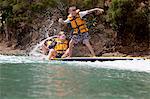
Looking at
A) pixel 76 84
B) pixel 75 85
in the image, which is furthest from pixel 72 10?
pixel 75 85

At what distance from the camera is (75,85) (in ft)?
29.0

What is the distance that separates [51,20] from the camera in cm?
2278

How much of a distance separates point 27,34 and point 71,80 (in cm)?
1404

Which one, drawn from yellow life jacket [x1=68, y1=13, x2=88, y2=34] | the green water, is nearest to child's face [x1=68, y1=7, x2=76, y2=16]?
yellow life jacket [x1=68, y1=13, x2=88, y2=34]

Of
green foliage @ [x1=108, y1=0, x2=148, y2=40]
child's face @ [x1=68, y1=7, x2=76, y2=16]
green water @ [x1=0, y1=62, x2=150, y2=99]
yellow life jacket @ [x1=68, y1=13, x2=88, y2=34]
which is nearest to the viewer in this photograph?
green water @ [x1=0, y1=62, x2=150, y2=99]

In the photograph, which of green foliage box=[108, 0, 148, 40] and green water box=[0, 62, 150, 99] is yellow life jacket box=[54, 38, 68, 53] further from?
green water box=[0, 62, 150, 99]

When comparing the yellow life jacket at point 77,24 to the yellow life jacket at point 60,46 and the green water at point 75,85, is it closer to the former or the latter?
the yellow life jacket at point 60,46

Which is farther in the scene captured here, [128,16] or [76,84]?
[128,16]

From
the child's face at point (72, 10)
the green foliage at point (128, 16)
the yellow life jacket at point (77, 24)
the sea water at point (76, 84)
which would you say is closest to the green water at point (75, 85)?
Answer: the sea water at point (76, 84)

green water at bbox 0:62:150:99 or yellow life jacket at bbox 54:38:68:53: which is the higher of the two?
yellow life jacket at bbox 54:38:68:53

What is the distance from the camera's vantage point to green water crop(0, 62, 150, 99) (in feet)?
24.9

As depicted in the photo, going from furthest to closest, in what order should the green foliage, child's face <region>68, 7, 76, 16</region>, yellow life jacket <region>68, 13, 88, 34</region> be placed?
1. the green foliage
2. yellow life jacket <region>68, 13, 88, 34</region>
3. child's face <region>68, 7, 76, 16</region>

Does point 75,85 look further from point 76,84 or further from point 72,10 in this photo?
point 72,10

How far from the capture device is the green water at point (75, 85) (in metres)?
7.58
